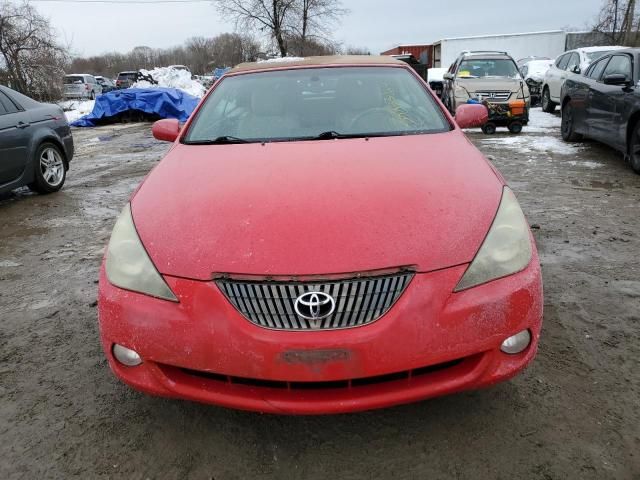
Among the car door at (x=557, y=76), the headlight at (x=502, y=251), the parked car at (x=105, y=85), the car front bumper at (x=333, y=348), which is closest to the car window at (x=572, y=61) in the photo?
the car door at (x=557, y=76)

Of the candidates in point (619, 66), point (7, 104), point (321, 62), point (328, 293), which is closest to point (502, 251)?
point (328, 293)

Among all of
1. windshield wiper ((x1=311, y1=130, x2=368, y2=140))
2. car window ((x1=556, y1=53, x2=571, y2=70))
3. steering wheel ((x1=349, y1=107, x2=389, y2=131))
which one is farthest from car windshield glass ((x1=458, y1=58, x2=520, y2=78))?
windshield wiper ((x1=311, y1=130, x2=368, y2=140))

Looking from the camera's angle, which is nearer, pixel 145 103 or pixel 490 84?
pixel 490 84

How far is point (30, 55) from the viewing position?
22.5m

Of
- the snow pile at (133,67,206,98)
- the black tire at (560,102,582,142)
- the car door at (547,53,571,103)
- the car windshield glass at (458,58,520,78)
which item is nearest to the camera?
the black tire at (560,102,582,142)

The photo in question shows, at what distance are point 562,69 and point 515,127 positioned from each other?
3.51 metres

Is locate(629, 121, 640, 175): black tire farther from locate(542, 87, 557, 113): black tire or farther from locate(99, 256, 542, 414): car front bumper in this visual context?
locate(542, 87, 557, 113): black tire

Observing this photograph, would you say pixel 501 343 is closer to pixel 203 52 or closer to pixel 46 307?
pixel 46 307

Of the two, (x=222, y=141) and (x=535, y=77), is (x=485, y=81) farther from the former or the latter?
(x=222, y=141)

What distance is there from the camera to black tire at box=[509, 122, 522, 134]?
10.0 metres

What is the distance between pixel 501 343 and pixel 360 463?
26.7 inches

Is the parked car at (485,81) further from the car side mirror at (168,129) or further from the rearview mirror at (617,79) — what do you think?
the car side mirror at (168,129)

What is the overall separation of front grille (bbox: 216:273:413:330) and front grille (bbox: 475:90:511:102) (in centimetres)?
944

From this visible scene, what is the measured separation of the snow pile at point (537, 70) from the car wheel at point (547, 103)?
357 cm
